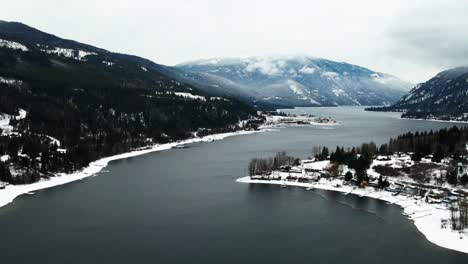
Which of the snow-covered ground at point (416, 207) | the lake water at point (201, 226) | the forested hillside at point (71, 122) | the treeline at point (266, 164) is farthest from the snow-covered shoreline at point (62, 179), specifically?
the treeline at point (266, 164)

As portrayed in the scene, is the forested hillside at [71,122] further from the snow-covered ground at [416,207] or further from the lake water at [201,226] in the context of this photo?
the snow-covered ground at [416,207]

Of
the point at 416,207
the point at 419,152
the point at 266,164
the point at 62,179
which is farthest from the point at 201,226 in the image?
the point at 419,152

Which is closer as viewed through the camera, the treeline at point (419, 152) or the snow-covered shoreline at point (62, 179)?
the snow-covered shoreline at point (62, 179)

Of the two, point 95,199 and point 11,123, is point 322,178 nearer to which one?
point 95,199

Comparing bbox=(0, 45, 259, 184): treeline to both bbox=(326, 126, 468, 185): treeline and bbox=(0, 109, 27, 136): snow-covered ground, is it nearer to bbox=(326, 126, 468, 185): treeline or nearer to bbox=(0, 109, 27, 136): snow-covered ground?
bbox=(0, 109, 27, 136): snow-covered ground

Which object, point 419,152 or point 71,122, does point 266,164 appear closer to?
point 419,152

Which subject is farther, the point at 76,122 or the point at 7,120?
the point at 76,122
